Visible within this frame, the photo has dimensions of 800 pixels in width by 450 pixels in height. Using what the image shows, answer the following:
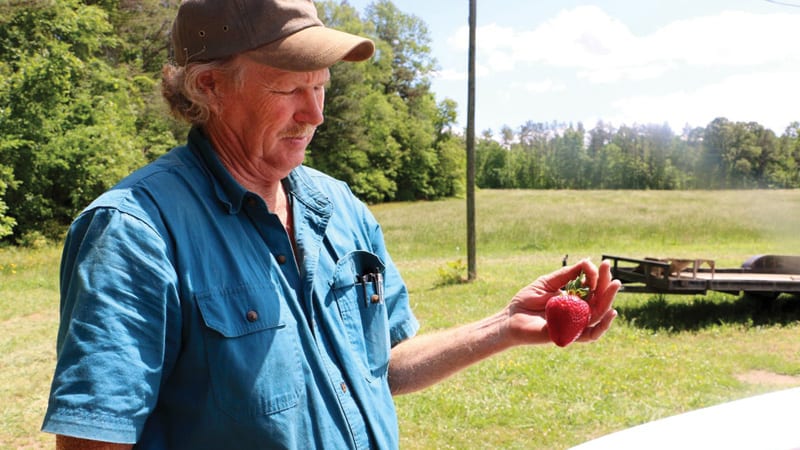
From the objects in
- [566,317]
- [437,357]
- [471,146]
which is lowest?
[437,357]

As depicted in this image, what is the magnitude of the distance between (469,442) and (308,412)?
4181mm

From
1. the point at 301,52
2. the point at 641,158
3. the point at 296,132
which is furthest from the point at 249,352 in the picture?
the point at 641,158

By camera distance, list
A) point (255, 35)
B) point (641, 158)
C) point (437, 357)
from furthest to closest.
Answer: point (641, 158), point (437, 357), point (255, 35)

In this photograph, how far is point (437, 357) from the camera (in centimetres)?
191

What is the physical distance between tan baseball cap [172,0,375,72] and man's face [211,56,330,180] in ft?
0.16

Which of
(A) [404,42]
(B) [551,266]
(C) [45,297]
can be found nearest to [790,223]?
(B) [551,266]

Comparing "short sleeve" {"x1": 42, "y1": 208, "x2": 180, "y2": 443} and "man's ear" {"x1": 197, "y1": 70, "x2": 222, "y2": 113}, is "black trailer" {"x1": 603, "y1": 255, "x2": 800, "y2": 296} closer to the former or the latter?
"man's ear" {"x1": 197, "y1": 70, "x2": 222, "y2": 113}

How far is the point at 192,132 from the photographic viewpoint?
158cm

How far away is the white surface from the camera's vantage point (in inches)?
81.3

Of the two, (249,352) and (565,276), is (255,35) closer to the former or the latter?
(249,352)

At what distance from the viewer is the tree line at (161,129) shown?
1822 centimetres

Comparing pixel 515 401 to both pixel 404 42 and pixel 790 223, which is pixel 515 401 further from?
pixel 404 42

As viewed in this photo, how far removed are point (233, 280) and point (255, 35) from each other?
53 centimetres

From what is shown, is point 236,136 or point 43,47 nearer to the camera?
point 236,136
